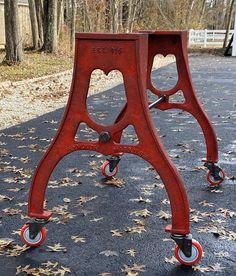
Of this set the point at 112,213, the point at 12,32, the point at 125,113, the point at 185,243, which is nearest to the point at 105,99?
the point at 12,32

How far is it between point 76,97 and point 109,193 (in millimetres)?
1403

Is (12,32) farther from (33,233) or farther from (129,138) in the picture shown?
(33,233)

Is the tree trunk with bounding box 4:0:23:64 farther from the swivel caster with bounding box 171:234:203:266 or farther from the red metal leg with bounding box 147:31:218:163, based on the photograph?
the swivel caster with bounding box 171:234:203:266

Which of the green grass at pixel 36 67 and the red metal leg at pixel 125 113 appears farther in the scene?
the green grass at pixel 36 67

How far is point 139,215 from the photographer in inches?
139

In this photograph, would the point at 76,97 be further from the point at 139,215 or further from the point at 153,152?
the point at 139,215

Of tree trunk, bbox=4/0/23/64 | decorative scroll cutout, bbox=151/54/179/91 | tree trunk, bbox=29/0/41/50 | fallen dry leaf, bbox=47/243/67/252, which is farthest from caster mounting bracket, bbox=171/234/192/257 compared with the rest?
tree trunk, bbox=29/0/41/50

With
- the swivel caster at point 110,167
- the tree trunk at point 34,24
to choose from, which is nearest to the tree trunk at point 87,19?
the tree trunk at point 34,24

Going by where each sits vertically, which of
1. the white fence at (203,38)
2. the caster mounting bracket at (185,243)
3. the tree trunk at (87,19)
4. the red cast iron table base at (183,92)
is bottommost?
the white fence at (203,38)

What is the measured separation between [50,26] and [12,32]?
186 inches

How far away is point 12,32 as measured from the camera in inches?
500

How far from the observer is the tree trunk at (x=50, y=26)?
56.1 feet

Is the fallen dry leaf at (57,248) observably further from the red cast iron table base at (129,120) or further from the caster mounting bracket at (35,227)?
the red cast iron table base at (129,120)

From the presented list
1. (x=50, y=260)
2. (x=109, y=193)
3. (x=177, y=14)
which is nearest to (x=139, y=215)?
(x=109, y=193)
